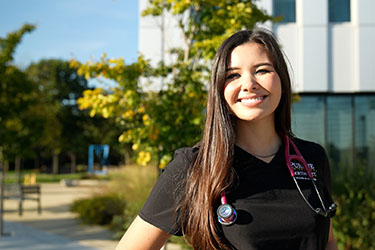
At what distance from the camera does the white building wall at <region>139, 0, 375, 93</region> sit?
31.7 ft

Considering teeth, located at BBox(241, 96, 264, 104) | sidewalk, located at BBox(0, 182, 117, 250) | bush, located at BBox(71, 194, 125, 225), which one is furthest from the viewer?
bush, located at BBox(71, 194, 125, 225)

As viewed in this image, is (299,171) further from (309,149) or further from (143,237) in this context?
(143,237)

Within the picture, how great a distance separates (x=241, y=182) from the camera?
153cm

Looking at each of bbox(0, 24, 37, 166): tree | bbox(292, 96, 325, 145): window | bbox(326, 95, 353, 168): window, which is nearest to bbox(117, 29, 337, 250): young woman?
bbox(0, 24, 37, 166): tree

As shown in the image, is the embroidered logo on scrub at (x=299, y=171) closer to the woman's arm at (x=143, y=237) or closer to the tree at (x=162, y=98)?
the woman's arm at (x=143, y=237)

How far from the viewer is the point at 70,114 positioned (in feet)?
131

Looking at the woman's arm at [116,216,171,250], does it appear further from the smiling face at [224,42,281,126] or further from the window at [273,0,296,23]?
the window at [273,0,296,23]

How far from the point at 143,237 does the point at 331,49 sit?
9195mm

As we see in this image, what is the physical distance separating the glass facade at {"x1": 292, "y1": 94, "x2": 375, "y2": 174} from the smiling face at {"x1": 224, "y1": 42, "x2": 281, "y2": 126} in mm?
8843

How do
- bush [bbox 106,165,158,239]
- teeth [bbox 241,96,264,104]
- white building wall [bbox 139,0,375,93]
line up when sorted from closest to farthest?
teeth [bbox 241,96,264,104] < bush [bbox 106,165,158,239] < white building wall [bbox 139,0,375,93]

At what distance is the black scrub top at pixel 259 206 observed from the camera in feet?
4.76

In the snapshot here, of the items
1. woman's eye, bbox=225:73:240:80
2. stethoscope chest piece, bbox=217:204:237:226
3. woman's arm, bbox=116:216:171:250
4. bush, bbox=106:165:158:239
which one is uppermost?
woman's eye, bbox=225:73:240:80

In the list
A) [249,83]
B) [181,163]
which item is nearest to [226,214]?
[181,163]

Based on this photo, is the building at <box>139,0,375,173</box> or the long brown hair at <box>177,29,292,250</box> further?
the building at <box>139,0,375,173</box>
